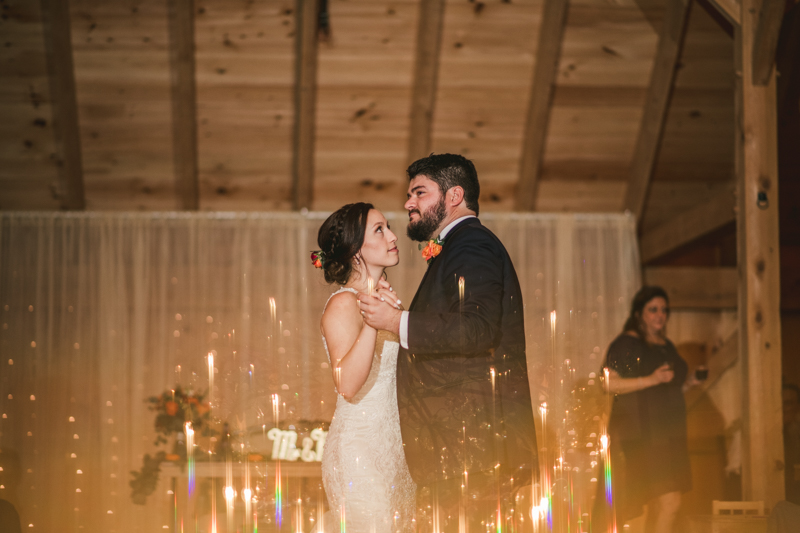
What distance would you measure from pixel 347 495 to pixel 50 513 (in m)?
4.84

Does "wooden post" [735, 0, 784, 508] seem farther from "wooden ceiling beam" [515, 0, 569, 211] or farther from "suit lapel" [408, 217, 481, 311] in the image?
"suit lapel" [408, 217, 481, 311]

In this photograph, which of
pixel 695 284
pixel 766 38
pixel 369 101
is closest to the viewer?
pixel 766 38

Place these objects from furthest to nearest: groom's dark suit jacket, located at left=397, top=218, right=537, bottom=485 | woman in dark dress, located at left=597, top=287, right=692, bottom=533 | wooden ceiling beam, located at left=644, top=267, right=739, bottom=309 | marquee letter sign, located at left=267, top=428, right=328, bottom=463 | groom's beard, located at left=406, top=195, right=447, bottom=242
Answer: wooden ceiling beam, located at left=644, top=267, right=739, bottom=309, marquee letter sign, located at left=267, top=428, right=328, bottom=463, woman in dark dress, located at left=597, top=287, right=692, bottom=533, groom's beard, located at left=406, top=195, right=447, bottom=242, groom's dark suit jacket, located at left=397, top=218, right=537, bottom=485

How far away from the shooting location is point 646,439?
3803 mm

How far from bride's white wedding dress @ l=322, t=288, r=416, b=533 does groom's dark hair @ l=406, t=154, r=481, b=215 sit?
Answer: 0.48 m

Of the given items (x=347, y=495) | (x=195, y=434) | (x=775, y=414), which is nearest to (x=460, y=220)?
(x=347, y=495)

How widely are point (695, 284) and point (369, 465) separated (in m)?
5.54

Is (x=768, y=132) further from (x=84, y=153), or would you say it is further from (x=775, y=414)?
(x=84, y=153)

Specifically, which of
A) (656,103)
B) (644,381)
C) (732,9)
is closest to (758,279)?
(644,381)

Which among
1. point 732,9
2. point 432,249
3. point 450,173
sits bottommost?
point 432,249

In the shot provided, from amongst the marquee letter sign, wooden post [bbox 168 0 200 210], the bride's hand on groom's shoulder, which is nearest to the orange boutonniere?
the bride's hand on groom's shoulder

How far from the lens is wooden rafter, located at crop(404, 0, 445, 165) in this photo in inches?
204

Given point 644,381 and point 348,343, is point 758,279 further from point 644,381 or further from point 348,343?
point 348,343

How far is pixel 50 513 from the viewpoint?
5.83 m
